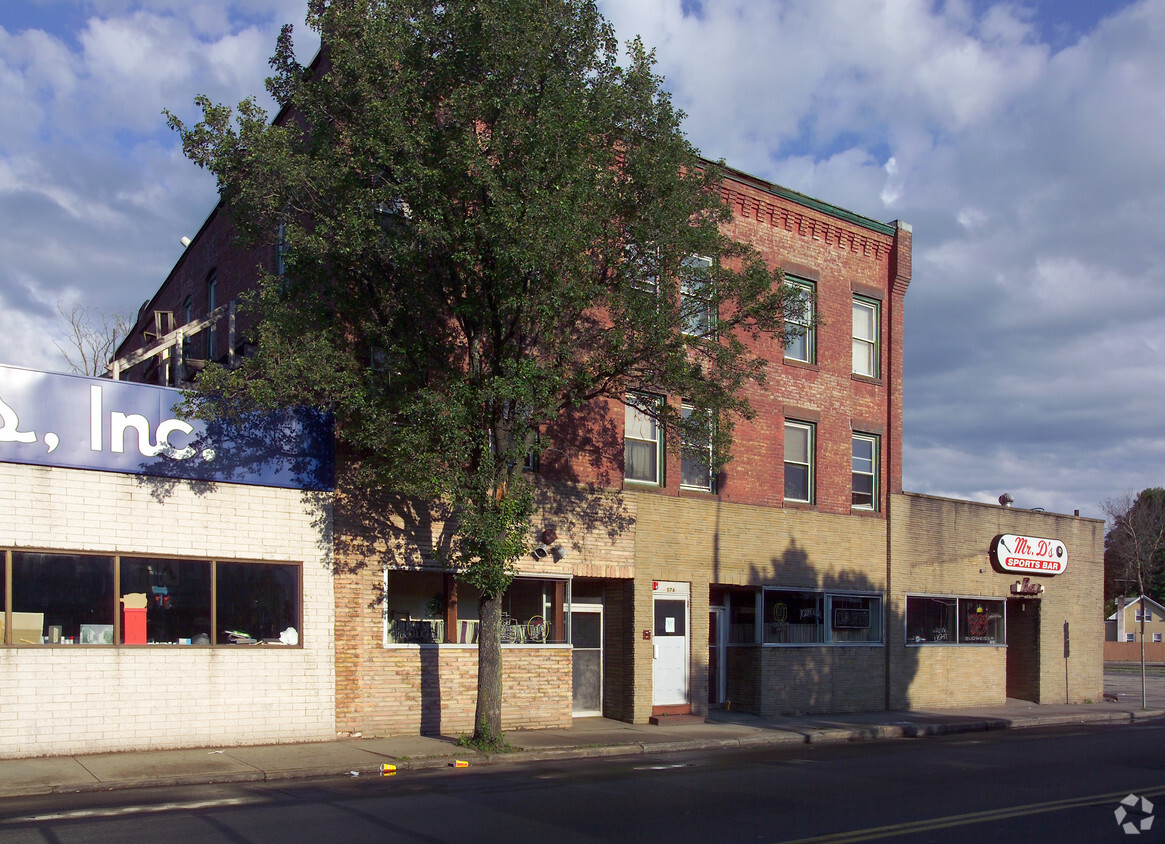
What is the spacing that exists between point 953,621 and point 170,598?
62.6 ft

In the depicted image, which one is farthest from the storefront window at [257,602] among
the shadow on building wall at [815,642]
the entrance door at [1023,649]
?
the entrance door at [1023,649]

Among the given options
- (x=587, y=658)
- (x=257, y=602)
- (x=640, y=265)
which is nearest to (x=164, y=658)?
(x=257, y=602)

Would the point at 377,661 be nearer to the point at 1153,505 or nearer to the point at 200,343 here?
the point at 200,343

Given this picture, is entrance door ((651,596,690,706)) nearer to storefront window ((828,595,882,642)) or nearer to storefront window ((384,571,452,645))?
storefront window ((384,571,452,645))

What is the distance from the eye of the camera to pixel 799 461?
2391 centimetres

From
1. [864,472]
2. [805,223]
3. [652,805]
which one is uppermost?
[805,223]

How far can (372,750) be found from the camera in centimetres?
1534

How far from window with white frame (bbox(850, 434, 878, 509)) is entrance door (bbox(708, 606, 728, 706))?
453cm

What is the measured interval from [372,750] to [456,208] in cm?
779

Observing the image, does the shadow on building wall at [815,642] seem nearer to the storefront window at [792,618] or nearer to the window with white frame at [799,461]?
the storefront window at [792,618]

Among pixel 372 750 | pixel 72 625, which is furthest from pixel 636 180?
pixel 72 625

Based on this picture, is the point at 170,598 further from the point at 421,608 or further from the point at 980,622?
the point at 980,622

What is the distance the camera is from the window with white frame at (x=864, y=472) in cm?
2509

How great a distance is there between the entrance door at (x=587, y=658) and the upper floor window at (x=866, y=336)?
9.23 m
